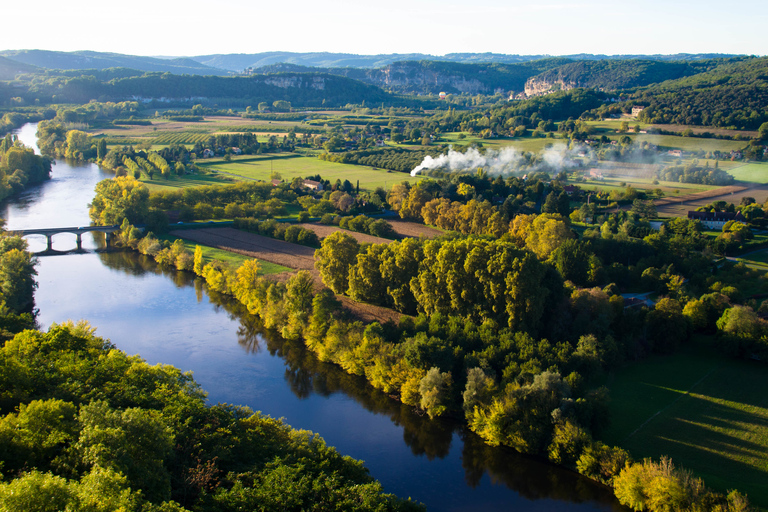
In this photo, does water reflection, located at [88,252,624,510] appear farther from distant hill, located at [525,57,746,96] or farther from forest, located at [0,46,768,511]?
distant hill, located at [525,57,746,96]

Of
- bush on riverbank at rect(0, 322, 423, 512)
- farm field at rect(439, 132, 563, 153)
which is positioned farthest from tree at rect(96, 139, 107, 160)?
bush on riverbank at rect(0, 322, 423, 512)

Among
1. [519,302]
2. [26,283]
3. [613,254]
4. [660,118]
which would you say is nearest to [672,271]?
[613,254]

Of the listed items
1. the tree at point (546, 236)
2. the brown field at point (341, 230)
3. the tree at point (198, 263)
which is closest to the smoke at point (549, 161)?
the brown field at point (341, 230)

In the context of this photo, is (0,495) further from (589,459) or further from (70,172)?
(70,172)

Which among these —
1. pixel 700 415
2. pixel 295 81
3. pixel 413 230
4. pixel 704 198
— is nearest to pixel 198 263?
pixel 413 230

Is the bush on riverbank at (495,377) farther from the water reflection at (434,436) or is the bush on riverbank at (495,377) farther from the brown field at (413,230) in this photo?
the brown field at (413,230)

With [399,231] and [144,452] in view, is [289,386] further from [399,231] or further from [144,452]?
[399,231]
